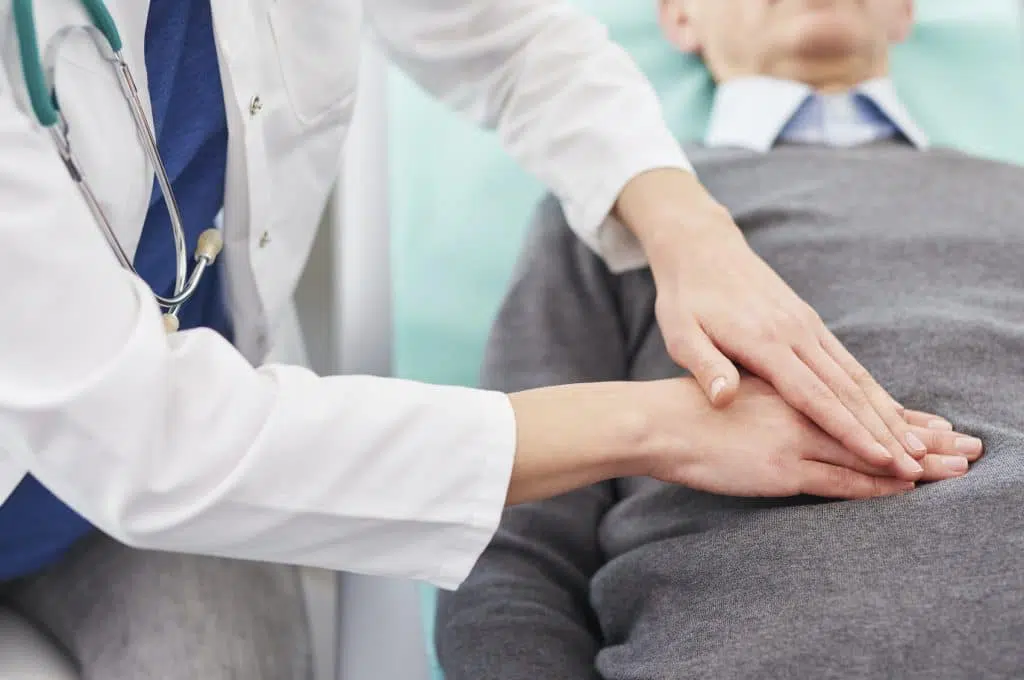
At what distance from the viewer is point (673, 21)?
1.54 m

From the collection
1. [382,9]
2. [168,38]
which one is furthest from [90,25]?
[382,9]

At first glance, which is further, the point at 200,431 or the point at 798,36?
the point at 798,36

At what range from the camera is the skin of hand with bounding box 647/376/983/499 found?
2.53 ft

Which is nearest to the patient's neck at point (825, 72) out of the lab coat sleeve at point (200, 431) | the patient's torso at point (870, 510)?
the patient's torso at point (870, 510)

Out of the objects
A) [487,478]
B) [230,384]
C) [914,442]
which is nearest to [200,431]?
[230,384]

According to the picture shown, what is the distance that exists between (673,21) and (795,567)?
1.02 m

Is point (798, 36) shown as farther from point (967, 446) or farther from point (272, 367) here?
point (272, 367)

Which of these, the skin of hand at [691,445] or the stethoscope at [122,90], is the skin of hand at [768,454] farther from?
the stethoscope at [122,90]

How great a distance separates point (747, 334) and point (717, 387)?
3.0 inches

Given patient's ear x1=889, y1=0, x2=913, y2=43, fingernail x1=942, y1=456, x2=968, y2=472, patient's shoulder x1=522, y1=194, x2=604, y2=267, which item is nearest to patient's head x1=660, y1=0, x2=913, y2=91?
patient's ear x1=889, y1=0, x2=913, y2=43

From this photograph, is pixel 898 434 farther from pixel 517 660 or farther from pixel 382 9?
pixel 382 9

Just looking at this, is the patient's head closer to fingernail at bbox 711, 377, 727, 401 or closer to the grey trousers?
fingernail at bbox 711, 377, 727, 401

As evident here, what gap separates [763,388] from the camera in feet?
2.71

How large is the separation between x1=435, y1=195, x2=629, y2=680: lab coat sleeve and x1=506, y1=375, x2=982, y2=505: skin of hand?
187 millimetres
